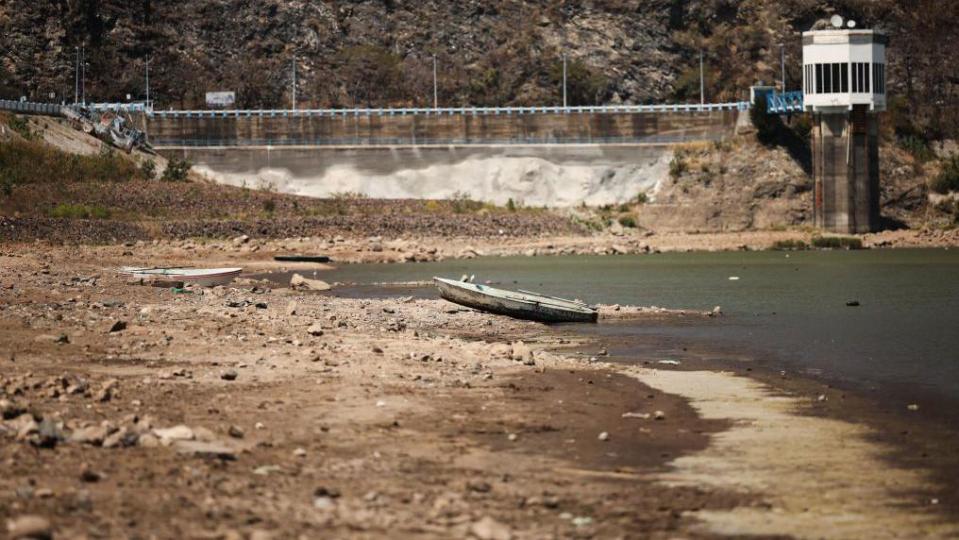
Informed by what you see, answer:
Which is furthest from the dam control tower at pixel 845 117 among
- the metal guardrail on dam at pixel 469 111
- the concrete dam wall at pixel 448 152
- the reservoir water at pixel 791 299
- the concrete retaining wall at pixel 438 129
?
the concrete retaining wall at pixel 438 129

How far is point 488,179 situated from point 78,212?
116 feet

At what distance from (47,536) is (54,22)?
128647 mm

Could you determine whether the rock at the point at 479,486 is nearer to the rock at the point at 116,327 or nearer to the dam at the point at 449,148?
the rock at the point at 116,327

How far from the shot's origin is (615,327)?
4794 centimetres

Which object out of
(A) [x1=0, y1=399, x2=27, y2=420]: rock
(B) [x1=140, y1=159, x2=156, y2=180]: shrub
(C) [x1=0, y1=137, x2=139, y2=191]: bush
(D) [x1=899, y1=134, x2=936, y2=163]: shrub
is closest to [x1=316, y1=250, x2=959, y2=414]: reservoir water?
(A) [x1=0, y1=399, x2=27, y2=420]: rock

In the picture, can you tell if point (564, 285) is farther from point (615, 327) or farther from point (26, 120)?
point (26, 120)

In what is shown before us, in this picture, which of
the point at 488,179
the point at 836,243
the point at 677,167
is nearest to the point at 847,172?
the point at 836,243

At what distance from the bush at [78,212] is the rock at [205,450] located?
68.7 m

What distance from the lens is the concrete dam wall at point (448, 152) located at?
114 meters

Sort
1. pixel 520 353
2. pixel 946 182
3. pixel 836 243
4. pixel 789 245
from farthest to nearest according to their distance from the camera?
1. pixel 946 182
2. pixel 836 243
3. pixel 789 245
4. pixel 520 353

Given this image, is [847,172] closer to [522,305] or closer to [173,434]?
[522,305]

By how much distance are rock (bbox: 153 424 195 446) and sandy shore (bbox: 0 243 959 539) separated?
0.13 ft

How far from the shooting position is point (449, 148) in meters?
118

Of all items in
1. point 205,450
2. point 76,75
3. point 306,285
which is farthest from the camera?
point 76,75
